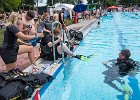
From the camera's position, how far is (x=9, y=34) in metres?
6.46

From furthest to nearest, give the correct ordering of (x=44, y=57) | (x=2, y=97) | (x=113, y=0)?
(x=113, y=0) < (x=44, y=57) < (x=2, y=97)

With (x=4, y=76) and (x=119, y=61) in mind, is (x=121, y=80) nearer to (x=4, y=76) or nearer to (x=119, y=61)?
(x=119, y=61)

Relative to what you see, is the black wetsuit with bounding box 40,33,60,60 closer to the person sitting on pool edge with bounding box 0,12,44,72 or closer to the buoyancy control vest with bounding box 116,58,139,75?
the buoyancy control vest with bounding box 116,58,139,75

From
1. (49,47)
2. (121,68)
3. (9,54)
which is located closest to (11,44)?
(9,54)

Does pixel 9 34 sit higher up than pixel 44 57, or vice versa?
pixel 9 34

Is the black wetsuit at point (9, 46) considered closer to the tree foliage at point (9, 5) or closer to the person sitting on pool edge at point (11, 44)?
the person sitting on pool edge at point (11, 44)

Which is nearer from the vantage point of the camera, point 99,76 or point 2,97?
point 2,97

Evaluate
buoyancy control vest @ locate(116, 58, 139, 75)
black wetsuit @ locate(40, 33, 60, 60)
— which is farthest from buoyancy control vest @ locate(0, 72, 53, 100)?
black wetsuit @ locate(40, 33, 60, 60)

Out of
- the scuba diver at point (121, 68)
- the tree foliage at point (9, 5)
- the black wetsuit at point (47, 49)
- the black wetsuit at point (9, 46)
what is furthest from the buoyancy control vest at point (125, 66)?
the tree foliage at point (9, 5)

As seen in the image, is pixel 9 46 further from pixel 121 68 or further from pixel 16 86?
pixel 121 68

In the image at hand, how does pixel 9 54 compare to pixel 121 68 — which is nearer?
pixel 9 54

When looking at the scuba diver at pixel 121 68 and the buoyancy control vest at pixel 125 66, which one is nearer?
the scuba diver at pixel 121 68

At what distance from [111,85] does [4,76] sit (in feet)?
7.78

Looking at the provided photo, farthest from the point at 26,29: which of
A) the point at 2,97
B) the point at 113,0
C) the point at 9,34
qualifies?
the point at 113,0
